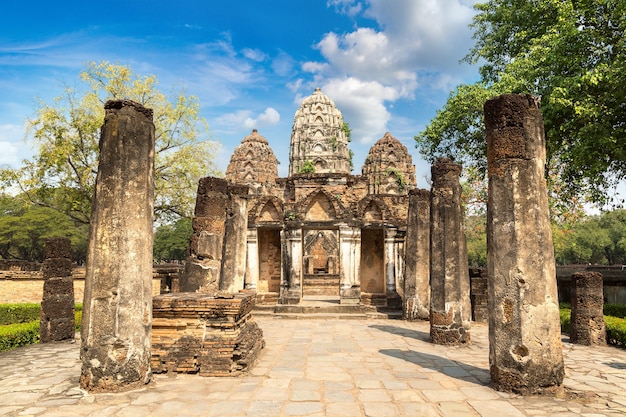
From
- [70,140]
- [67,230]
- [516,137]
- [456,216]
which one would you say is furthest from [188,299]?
[67,230]

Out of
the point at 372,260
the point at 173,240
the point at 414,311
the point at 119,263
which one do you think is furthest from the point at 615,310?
the point at 173,240

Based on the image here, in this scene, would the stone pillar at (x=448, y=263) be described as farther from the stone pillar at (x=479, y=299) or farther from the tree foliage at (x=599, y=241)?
the tree foliage at (x=599, y=241)

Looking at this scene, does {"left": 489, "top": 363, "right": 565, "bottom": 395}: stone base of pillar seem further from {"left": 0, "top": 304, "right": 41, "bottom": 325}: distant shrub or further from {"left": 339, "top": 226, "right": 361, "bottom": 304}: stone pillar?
{"left": 0, "top": 304, "right": 41, "bottom": 325}: distant shrub

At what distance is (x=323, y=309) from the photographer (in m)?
14.4

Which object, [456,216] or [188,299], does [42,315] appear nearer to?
[188,299]

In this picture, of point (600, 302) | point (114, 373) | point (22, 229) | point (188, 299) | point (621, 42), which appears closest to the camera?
point (114, 373)

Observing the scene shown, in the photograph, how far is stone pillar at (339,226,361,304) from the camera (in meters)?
14.9

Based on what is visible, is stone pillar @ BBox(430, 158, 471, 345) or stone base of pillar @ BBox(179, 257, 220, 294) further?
stone base of pillar @ BBox(179, 257, 220, 294)

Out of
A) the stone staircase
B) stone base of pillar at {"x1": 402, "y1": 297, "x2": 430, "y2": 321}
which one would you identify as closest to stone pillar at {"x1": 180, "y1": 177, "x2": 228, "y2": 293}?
the stone staircase

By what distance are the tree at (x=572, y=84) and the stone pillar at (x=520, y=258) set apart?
24.4ft

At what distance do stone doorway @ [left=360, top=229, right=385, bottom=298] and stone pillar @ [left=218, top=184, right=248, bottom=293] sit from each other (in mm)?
6824

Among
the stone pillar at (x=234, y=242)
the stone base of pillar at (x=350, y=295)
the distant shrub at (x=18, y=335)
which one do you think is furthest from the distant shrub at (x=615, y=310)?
the distant shrub at (x=18, y=335)

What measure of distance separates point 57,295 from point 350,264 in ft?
29.0

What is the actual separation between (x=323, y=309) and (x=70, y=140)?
14921 millimetres
